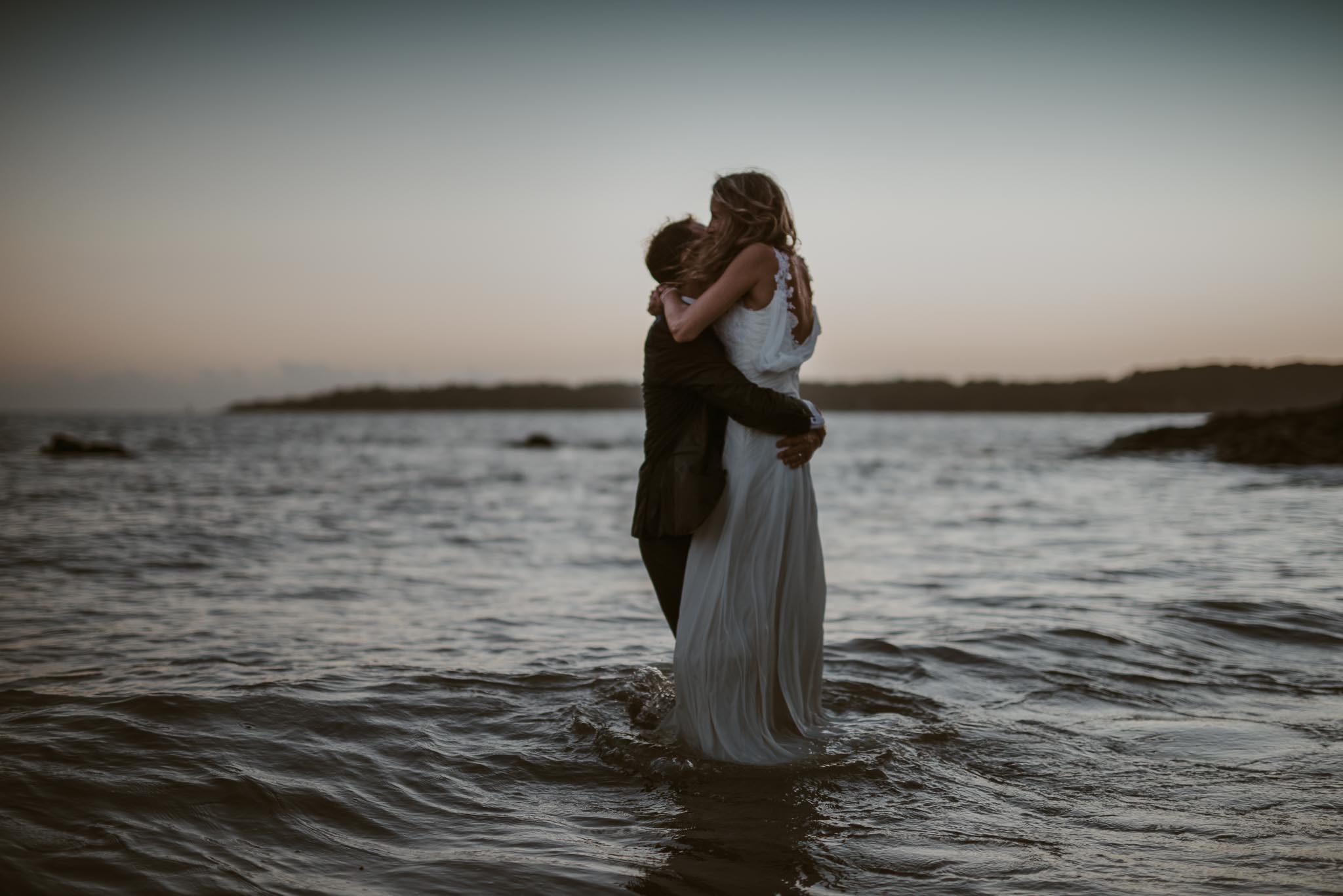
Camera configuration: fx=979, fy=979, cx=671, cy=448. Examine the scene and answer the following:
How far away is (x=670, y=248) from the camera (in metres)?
4.35

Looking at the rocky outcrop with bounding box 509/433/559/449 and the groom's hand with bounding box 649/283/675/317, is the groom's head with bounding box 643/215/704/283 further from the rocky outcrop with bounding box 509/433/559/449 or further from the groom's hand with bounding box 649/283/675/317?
the rocky outcrop with bounding box 509/433/559/449

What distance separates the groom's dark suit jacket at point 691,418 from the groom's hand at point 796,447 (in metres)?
0.04

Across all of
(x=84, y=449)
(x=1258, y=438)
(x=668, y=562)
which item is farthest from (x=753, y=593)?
(x=84, y=449)

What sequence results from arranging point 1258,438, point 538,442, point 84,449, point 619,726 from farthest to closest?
1. point 538,442
2. point 84,449
3. point 1258,438
4. point 619,726

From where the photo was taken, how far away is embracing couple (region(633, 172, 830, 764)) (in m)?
4.11

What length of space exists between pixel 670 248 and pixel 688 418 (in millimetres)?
760

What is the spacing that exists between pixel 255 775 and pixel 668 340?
8.24 ft

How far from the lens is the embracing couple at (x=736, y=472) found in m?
4.11

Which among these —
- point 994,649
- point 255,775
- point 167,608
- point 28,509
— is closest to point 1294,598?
point 994,649

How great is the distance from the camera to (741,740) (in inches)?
168

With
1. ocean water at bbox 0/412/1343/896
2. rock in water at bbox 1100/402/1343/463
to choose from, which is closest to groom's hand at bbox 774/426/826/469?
ocean water at bbox 0/412/1343/896

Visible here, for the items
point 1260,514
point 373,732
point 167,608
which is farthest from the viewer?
point 1260,514

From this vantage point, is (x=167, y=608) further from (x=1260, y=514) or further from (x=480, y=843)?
(x=1260, y=514)

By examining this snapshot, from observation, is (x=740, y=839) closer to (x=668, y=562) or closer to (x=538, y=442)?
(x=668, y=562)
